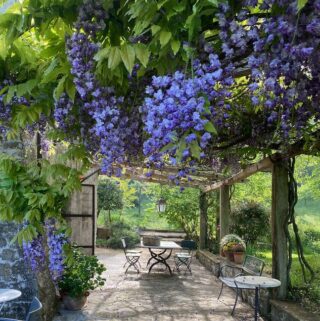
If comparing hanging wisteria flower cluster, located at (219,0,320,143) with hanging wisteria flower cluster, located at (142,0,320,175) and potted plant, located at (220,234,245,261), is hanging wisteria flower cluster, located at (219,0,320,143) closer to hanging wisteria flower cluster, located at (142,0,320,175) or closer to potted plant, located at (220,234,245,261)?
hanging wisteria flower cluster, located at (142,0,320,175)

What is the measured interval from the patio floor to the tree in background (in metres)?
7.52

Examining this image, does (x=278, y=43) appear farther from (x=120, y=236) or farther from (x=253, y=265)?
(x=120, y=236)

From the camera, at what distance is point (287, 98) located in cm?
140

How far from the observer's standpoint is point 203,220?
13.0 metres

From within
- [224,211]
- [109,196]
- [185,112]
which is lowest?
[224,211]

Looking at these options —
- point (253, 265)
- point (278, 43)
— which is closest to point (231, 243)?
point (253, 265)

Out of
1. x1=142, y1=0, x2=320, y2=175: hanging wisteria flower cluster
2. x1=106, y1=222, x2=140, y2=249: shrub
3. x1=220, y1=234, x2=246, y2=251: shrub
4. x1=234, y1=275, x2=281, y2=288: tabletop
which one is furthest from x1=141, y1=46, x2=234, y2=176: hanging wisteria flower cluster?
x1=106, y1=222, x2=140, y2=249: shrub

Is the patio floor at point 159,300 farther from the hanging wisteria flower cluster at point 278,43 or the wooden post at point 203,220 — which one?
the hanging wisteria flower cluster at point 278,43

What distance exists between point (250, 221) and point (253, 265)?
4651 mm

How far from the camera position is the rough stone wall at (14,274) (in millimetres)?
4398

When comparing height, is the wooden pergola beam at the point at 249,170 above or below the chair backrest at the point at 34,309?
above

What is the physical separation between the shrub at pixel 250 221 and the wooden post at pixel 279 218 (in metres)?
5.41

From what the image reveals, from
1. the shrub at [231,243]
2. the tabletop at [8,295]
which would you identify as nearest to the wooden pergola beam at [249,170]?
the shrub at [231,243]

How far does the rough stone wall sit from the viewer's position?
4.40 m
